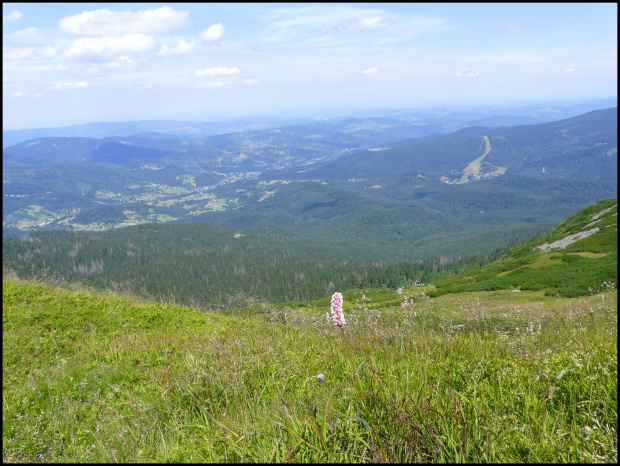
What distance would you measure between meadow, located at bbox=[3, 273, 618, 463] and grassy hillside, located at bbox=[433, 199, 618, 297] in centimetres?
2770

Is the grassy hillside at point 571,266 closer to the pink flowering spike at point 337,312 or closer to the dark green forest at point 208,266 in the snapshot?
the pink flowering spike at point 337,312

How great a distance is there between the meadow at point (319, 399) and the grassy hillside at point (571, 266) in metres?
27.7

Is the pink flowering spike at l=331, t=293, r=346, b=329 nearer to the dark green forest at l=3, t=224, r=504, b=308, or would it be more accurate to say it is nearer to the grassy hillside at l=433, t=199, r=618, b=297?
the grassy hillside at l=433, t=199, r=618, b=297

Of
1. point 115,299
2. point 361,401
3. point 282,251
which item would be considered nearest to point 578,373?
point 361,401

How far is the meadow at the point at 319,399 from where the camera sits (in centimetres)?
278

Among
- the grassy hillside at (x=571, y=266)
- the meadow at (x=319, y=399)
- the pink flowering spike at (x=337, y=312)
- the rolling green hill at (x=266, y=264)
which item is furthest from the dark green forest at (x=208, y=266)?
the pink flowering spike at (x=337, y=312)

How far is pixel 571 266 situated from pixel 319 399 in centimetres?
5129

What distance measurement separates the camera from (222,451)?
301cm

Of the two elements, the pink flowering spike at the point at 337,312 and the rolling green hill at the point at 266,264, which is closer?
the pink flowering spike at the point at 337,312

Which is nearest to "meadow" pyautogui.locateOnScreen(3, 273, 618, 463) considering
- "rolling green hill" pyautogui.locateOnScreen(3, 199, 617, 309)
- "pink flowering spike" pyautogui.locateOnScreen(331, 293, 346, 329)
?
"pink flowering spike" pyautogui.locateOnScreen(331, 293, 346, 329)

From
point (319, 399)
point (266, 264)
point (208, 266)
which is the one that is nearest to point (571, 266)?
point (319, 399)

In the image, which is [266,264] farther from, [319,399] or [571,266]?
[319,399]

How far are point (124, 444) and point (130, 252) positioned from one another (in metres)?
192

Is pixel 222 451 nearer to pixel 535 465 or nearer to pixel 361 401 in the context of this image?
pixel 361 401
